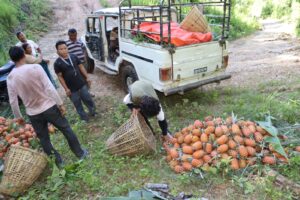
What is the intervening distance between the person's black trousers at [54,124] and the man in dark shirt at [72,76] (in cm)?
132

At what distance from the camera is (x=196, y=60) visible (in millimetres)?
5688

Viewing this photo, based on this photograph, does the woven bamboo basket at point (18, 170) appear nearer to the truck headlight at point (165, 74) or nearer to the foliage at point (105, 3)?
the truck headlight at point (165, 74)

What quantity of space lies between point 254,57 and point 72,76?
6623mm

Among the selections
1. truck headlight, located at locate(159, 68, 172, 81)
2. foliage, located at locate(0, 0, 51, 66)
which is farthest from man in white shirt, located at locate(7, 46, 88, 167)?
foliage, located at locate(0, 0, 51, 66)

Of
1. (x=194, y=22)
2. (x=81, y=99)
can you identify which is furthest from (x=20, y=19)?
(x=194, y=22)

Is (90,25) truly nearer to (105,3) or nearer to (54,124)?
(54,124)

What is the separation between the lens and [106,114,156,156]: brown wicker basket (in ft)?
12.9

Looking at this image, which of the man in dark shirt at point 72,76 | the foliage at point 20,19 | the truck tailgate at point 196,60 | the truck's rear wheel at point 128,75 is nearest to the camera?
the man in dark shirt at point 72,76

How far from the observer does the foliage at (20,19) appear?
11062 millimetres

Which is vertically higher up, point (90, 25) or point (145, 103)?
point (90, 25)

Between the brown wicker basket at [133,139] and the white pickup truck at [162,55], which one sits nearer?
the brown wicker basket at [133,139]

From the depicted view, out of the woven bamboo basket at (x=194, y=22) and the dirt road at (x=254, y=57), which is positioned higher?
the woven bamboo basket at (x=194, y=22)

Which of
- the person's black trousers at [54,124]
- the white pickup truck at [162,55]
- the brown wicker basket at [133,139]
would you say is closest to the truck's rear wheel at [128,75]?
the white pickup truck at [162,55]

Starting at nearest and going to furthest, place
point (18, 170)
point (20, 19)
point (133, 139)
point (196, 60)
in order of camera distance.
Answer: point (18, 170) → point (133, 139) → point (196, 60) → point (20, 19)
